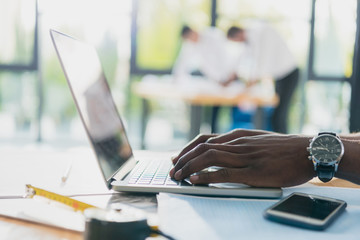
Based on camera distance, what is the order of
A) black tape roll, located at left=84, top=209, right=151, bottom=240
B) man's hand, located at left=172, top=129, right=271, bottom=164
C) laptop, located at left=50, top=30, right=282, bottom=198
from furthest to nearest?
man's hand, located at left=172, top=129, right=271, bottom=164 < laptop, located at left=50, top=30, right=282, bottom=198 < black tape roll, located at left=84, top=209, right=151, bottom=240

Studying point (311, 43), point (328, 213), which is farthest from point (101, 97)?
point (311, 43)

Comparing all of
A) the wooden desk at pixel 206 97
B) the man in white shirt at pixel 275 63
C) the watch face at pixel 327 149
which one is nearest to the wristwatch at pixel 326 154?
the watch face at pixel 327 149

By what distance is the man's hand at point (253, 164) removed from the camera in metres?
0.72

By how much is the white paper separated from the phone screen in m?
0.02

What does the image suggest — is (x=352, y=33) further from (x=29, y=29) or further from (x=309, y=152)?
(x=309, y=152)

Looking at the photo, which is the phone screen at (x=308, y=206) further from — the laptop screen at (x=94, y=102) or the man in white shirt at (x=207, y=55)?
the man in white shirt at (x=207, y=55)

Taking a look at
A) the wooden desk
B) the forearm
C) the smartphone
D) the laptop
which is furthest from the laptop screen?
the wooden desk

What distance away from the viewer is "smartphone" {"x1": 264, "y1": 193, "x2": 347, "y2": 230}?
548 millimetres

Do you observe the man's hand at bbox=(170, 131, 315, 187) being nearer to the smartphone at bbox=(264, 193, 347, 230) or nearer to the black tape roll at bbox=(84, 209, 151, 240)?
the smartphone at bbox=(264, 193, 347, 230)

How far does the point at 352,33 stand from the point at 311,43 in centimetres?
53

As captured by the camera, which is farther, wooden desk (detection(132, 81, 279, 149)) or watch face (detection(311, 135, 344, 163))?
wooden desk (detection(132, 81, 279, 149))

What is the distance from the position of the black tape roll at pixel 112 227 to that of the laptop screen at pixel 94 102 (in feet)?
0.75

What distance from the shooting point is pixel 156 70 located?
4.75 meters

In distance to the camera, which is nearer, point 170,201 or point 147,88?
point 170,201
